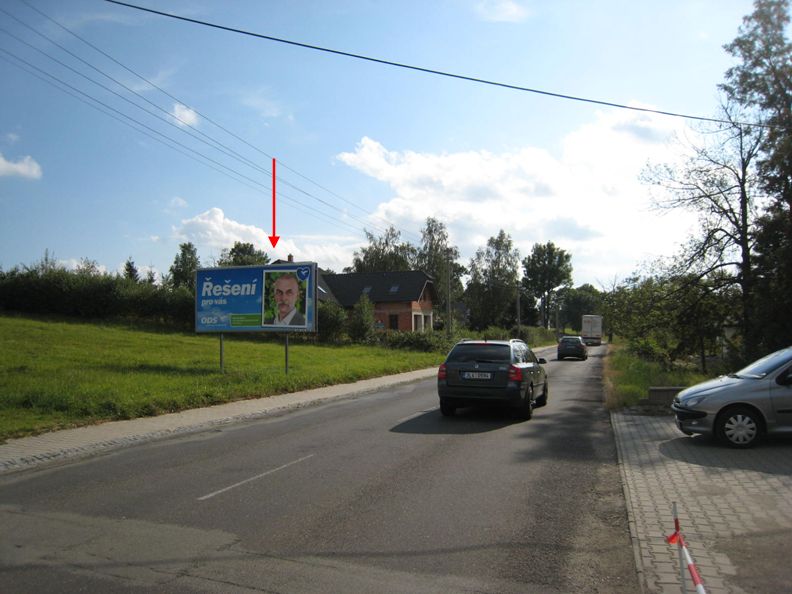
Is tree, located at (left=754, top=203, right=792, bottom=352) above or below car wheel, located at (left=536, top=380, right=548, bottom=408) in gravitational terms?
above

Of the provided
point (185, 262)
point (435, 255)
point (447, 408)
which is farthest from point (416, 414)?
point (185, 262)

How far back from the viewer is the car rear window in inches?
480

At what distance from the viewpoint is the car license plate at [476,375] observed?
12.0 meters

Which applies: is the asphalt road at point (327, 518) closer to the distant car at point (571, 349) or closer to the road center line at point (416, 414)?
the road center line at point (416, 414)

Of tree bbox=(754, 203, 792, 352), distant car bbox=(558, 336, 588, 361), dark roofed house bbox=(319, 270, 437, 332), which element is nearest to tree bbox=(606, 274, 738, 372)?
tree bbox=(754, 203, 792, 352)

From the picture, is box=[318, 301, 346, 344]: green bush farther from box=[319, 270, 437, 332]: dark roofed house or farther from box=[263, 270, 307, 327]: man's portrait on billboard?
box=[263, 270, 307, 327]: man's portrait on billboard

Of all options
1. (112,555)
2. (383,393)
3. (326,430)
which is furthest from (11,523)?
(383,393)

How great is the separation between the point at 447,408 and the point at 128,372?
33.4ft

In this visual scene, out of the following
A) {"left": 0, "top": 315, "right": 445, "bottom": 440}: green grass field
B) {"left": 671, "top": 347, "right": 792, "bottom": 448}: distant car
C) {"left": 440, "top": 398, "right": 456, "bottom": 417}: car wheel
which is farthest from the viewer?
{"left": 440, "top": 398, "right": 456, "bottom": 417}: car wheel

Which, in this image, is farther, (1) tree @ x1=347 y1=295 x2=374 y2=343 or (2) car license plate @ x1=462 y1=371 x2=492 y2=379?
(1) tree @ x1=347 y1=295 x2=374 y2=343

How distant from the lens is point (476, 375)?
39.6ft

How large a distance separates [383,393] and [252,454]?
9773 mm

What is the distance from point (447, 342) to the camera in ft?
137

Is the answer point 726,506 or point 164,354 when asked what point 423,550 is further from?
point 164,354
